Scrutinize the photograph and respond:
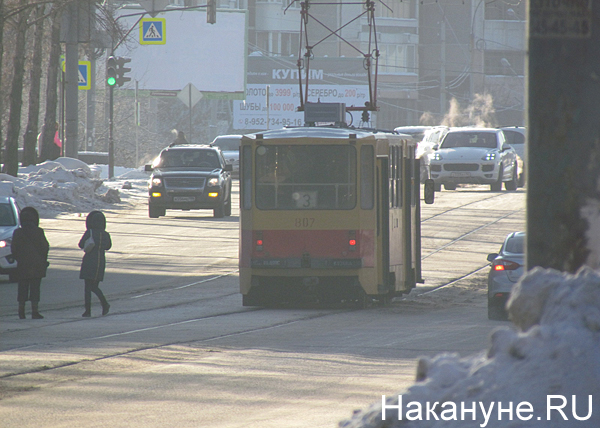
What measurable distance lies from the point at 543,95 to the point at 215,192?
26.2 meters

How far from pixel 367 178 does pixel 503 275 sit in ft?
7.17

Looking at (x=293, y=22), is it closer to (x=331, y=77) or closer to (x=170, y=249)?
(x=331, y=77)

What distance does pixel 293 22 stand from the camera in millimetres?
94438

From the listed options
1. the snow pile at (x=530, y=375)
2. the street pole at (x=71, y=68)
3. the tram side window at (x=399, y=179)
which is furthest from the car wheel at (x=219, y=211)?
the snow pile at (x=530, y=375)

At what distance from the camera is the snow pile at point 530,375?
10.9ft

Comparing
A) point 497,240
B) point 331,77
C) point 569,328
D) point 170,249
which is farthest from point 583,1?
point 331,77

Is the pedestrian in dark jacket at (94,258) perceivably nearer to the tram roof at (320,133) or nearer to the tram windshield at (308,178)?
the tram windshield at (308,178)

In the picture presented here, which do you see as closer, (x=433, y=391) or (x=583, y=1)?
(x=433, y=391)

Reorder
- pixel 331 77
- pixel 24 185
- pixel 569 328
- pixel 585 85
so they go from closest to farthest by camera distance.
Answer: pixel 569 328
pixel 585 85
pixel 24 185
pixel 331 77

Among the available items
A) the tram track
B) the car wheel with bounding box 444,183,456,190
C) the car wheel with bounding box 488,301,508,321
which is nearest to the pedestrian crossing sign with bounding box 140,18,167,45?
the car wheel with bounding box 444,183,456,190

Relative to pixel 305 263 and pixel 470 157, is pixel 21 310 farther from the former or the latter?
pixel 470 157

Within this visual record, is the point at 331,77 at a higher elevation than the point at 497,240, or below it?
higher

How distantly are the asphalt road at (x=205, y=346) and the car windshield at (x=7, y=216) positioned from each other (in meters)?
1.01

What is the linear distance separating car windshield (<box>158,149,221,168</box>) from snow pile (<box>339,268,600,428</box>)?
2748cm
